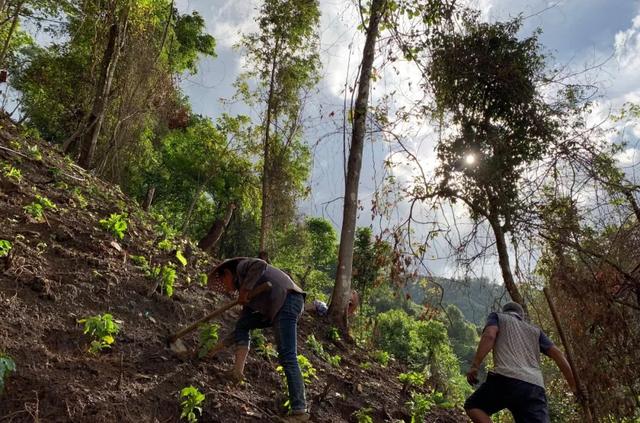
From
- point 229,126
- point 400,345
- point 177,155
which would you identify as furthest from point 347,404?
point 400,345

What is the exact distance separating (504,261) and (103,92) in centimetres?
949

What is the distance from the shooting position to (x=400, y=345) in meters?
32.3

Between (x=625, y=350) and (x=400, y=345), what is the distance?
28.4 meters

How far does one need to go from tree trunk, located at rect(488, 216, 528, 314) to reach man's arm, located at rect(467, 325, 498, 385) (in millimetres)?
2132

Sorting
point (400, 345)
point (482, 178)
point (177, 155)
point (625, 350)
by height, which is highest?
point (177, 155)

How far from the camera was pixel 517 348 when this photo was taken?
4.53 metres

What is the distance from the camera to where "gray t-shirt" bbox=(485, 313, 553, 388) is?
173 inches

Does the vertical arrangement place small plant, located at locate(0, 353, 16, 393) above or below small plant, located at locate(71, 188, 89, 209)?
below

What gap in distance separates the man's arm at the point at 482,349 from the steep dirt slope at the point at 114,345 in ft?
4.38

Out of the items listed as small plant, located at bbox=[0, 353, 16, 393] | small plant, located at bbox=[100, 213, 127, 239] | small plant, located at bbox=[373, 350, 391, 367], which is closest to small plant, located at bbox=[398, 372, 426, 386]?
small plant, located at bbox=[373, 350, 391, 367]

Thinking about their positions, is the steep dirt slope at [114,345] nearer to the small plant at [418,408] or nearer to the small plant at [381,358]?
the small plant at [418,408]

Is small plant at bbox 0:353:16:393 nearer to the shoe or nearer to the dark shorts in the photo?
the shoe

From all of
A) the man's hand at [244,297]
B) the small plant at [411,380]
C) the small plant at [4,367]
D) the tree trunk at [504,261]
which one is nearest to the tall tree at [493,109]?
the tree trunk at [504,261]

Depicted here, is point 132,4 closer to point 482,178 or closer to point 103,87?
point 103,87
